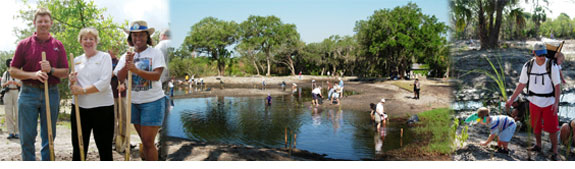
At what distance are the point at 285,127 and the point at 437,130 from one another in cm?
132

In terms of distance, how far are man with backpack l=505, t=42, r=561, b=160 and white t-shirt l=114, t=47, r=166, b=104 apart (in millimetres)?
2898

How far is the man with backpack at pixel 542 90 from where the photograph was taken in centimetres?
297

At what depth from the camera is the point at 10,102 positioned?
3029 mm

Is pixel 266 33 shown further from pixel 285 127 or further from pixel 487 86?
pixel 487 86

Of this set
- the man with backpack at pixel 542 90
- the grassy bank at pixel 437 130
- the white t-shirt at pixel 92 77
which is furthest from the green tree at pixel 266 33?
the man with backpack at pixel 542 90

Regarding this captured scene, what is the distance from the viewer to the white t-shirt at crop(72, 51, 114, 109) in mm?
2576

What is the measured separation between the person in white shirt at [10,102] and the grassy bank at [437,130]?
3305 mm

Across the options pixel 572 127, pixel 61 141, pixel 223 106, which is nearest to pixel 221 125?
pixel 223 106

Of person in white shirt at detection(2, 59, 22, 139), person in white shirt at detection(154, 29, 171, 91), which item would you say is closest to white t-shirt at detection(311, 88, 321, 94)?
person in white shirt at detection(154, 29, 171, 91)

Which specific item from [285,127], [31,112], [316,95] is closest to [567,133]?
[316,95]

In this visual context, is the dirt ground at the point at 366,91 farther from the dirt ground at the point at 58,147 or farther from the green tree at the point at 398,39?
the dirt ground at the point at 58,147

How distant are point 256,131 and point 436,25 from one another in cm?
179

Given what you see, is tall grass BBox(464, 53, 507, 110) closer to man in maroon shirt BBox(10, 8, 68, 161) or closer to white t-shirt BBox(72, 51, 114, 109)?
white t-shirt BBox(72, 51, 114, 109)
